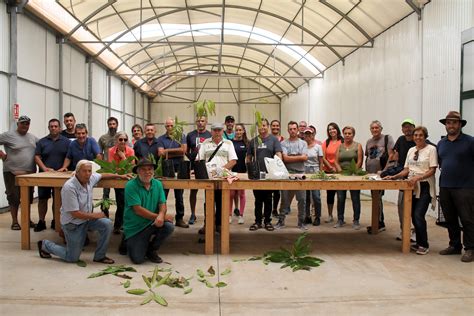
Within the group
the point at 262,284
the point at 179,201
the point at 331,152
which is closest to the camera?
the point at 262,284

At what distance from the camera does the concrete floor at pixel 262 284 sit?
3.29 m

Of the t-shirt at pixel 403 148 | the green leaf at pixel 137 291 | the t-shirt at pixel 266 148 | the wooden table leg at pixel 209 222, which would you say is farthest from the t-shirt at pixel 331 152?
the green leaf at pixel 137 291

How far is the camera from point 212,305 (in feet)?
11.0

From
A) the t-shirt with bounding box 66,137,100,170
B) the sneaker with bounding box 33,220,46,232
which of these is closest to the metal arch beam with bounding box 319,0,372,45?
the t-shirt with bounding box 66,137,100,170

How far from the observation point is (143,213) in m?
4.29

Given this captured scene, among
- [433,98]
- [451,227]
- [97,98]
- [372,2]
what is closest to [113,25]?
[97,98]

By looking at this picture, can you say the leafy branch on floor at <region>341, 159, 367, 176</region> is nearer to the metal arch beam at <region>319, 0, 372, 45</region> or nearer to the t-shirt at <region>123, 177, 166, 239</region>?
the t-shirt at <region>123, 177, 166, 239</region>

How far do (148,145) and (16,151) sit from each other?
67.4 inches

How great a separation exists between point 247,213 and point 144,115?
658 inches

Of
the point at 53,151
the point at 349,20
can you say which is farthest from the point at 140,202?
the point at 349,20

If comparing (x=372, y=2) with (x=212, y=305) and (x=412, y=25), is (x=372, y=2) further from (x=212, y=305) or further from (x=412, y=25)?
(x=212, y=305)

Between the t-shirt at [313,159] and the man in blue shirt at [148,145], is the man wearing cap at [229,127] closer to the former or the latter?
the man in blue shirt at [148,145]

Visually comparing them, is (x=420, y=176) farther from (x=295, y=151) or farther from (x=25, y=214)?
(x=25, y=214)

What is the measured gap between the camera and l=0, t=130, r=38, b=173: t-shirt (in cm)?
589
